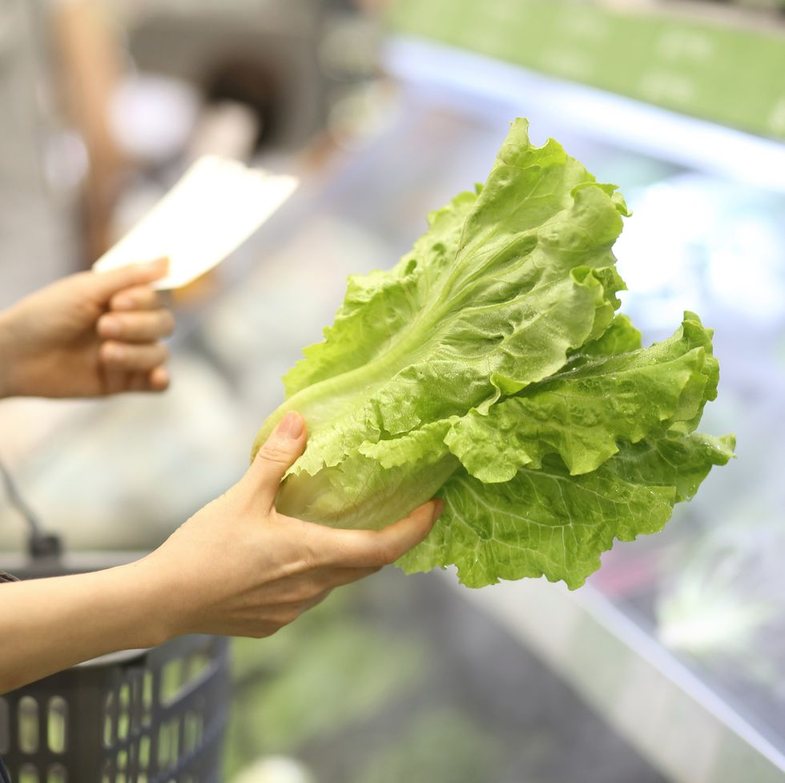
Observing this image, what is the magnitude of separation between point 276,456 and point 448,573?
1145mm

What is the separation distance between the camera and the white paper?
1.60 metres

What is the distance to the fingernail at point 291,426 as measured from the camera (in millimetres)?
1195

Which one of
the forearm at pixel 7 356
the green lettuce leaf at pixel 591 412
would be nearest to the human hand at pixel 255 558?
the green lettuce leaf at pixel 591 412

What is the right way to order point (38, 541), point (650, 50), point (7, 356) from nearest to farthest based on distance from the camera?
1. point (38, 541)
2. point (7, 356)
3. point (650, 50)

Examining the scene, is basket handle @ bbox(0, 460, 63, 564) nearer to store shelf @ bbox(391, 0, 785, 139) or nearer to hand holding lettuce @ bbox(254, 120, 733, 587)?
hand holding lettuce @ bbox(254, 120, 733, 587)

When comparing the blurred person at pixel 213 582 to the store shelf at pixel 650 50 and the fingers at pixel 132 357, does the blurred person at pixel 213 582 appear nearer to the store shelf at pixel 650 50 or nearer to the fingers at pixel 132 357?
the fingers at pixel 132 357

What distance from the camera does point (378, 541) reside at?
1134mm

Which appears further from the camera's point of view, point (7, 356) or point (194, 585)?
point (7, 356)

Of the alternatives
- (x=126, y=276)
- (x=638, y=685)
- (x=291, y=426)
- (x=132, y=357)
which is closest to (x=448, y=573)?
(x=638, y=685)

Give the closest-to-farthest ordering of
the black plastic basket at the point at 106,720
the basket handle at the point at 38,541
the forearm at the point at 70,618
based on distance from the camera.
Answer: the forearm at the point at 70,618 → the black plastic basket at the point at 106,720 → the basket handle at the point at 38,541

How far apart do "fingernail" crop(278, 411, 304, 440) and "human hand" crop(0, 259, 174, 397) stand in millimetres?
571

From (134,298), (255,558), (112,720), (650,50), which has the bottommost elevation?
(112,720)

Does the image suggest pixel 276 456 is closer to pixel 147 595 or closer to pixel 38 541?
pixel 147 595

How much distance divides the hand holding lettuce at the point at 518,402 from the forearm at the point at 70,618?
222 millimetres
